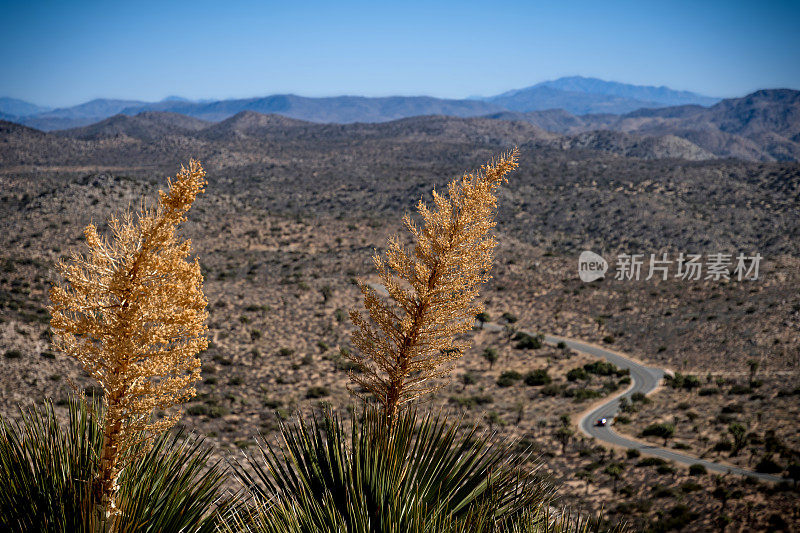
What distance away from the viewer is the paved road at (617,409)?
16.3 meters

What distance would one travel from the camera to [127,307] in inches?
158

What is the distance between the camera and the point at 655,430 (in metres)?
19.0

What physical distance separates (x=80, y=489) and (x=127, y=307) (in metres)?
1.36

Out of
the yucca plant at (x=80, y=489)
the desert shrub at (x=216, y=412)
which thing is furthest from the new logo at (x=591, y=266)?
the yucca plant at (x=80, y=489)

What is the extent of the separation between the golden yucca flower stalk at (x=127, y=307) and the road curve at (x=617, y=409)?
16.8 meters

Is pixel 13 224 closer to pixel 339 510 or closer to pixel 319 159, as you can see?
pixel 339 510

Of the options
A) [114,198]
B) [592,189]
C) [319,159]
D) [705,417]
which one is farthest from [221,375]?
[319,159]

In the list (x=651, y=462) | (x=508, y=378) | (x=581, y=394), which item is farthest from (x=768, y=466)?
(x=508, y=378)

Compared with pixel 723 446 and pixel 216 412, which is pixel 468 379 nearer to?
pixel 723 446

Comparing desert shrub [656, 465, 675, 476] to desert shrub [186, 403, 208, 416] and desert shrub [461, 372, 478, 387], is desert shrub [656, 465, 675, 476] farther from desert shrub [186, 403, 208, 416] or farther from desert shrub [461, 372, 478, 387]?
desert shrub [186, 403, 208, 416]

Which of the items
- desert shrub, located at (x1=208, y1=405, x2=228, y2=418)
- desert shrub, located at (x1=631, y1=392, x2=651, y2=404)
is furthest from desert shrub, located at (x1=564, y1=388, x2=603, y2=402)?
desert shrub, located at (x1=208, y1=405, x2=228, y2=418)

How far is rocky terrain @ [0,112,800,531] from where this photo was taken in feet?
56.5

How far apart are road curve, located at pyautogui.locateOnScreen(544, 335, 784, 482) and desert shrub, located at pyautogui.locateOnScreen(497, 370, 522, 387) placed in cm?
424

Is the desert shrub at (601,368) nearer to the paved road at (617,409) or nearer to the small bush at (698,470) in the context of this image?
the paved road at (617,409)
